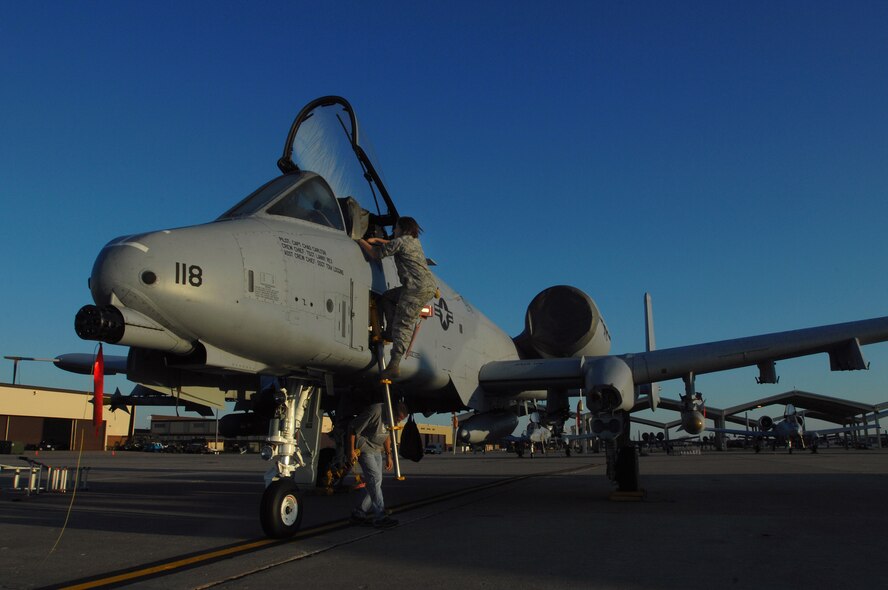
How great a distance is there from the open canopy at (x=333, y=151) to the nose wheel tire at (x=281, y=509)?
A: 3.95m

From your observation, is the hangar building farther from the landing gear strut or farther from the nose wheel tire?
the nose wheel tire

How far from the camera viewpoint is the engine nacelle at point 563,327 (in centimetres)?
1466

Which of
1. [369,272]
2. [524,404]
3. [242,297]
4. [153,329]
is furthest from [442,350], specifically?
[524,404]

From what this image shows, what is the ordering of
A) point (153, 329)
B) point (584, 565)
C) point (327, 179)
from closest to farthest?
point (584, 565) → point (153, 329) → point (327, 179)

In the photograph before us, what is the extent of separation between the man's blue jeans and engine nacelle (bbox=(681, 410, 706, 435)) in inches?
314

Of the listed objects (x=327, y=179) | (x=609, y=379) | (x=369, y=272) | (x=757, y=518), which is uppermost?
(x=327, y=179)

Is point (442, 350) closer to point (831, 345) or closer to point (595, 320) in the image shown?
point (595, 320)

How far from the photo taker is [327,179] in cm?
842

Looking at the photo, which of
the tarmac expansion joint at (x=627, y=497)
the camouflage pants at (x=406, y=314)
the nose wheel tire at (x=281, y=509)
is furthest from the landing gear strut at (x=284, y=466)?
the tarmac expansion joint at (x=627, y=497)

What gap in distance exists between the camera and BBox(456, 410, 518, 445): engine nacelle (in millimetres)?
10820

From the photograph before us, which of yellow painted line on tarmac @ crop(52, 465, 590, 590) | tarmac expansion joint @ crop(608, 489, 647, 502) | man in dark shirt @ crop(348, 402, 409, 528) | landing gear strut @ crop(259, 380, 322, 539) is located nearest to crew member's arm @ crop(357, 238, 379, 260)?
landing gear strut @ crop(259, 380, 322, 539)

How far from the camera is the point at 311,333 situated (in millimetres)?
6777

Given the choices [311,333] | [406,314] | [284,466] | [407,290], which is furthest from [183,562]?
[407,290]

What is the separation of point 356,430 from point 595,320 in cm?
884
